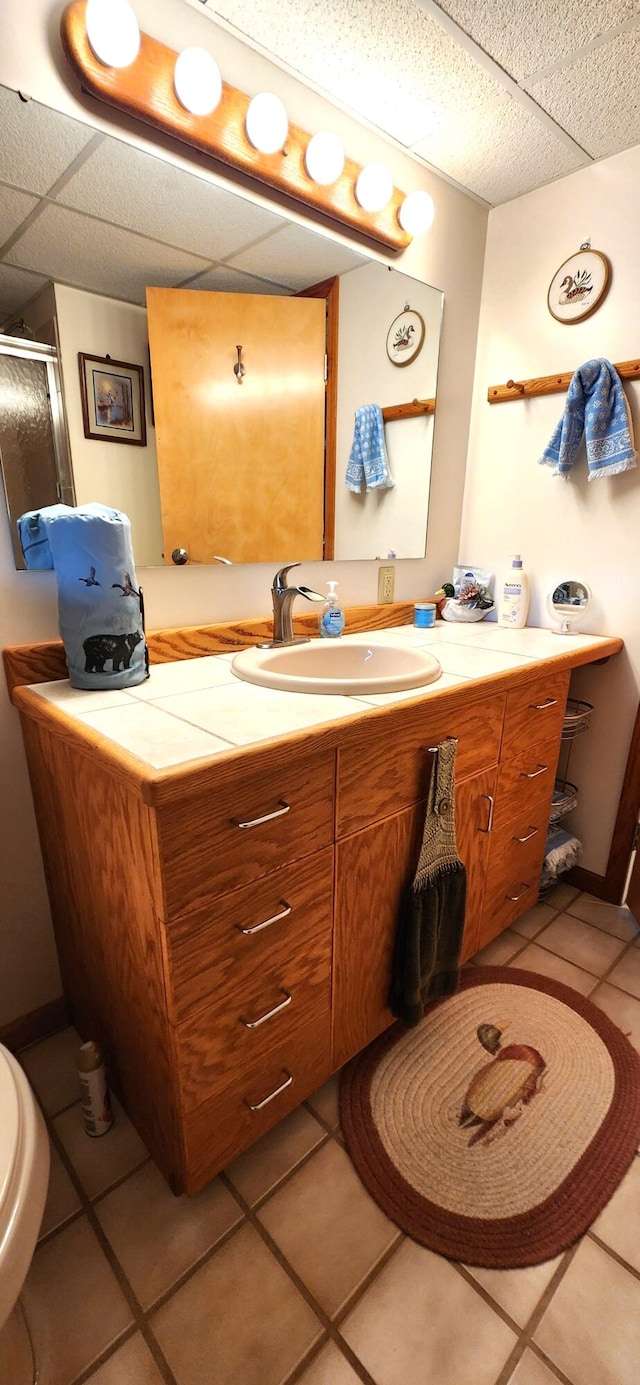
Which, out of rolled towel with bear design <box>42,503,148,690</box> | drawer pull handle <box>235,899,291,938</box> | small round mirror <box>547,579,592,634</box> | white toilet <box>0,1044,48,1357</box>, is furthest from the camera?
small round mirror <box>547,579,592,634</box>

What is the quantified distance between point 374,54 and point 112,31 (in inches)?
21.8

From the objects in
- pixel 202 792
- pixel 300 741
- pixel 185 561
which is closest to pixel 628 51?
pixel 185 561

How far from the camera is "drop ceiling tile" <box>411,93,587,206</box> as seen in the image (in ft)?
4.31

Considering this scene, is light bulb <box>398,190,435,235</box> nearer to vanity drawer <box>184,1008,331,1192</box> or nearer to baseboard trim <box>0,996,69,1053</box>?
vanity drawer <box>184,1008,331,1192</box>

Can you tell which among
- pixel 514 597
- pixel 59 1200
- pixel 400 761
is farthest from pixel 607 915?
pixel 59 1200

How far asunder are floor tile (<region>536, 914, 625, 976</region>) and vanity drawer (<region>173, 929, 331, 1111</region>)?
0.88 m

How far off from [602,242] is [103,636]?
1.64 meters

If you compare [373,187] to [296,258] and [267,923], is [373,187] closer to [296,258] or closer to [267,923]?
[296,258]

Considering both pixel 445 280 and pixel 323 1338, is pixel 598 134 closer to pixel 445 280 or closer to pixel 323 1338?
pixel 445 280

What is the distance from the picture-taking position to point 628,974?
150 centimetres

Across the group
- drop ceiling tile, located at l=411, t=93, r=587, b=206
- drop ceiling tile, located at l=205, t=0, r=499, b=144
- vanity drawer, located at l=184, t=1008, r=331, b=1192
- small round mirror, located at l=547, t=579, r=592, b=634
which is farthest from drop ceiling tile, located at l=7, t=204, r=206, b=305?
vanity drawer, located at l=184, t=1008, r=331, b=1192

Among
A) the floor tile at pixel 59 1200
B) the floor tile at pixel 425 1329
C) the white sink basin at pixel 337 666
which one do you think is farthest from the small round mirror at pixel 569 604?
the floor tile at pixel 59 1200

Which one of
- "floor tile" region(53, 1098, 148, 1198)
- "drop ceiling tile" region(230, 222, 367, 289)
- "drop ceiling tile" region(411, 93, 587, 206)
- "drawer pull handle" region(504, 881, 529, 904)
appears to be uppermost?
"drop ceiling tile" region(411, 93, 587, 206)

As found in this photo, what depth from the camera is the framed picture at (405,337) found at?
1552mm
